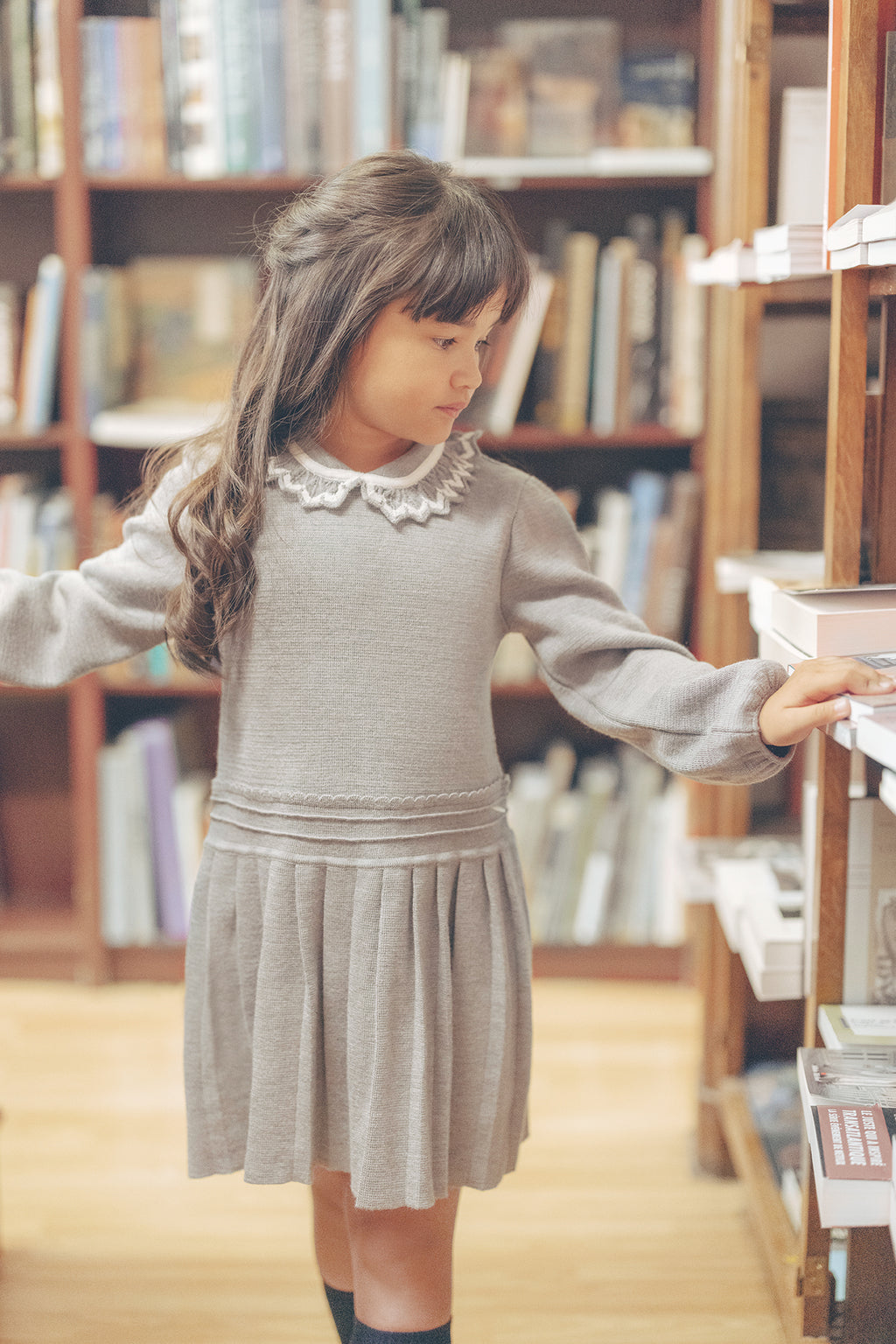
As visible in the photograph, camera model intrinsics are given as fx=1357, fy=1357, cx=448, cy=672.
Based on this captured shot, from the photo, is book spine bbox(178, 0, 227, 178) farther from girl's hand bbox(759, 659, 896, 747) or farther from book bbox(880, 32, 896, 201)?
girl's hand bbox(759, 659, 896, 747)

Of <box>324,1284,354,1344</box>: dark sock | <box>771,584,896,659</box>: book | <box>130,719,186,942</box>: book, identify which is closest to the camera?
<box>771,584,896,659</box>: book

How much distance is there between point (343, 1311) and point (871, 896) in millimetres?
621

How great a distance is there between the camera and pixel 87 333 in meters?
2.23

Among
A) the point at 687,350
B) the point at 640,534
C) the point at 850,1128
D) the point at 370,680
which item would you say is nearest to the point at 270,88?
the point at 687,350

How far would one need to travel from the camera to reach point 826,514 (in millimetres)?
1178

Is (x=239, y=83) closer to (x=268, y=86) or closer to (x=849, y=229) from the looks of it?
(x=268, y=86)

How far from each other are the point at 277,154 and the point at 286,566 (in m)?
1.33

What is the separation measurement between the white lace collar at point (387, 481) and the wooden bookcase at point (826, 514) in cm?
32

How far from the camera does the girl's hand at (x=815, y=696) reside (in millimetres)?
969

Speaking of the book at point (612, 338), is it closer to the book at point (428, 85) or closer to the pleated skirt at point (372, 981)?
the book at point (428, 85)

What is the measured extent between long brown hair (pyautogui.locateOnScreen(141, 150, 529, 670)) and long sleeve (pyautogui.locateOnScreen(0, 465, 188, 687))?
0.10ft

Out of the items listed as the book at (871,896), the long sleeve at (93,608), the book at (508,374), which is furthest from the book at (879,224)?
the book at (508,374)

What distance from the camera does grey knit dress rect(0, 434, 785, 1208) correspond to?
1.09 m

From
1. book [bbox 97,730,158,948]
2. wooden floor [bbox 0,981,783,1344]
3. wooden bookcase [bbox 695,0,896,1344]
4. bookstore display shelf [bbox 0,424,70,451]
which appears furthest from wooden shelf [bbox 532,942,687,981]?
bookstore display shelf [bbox 0,424,70,451]
